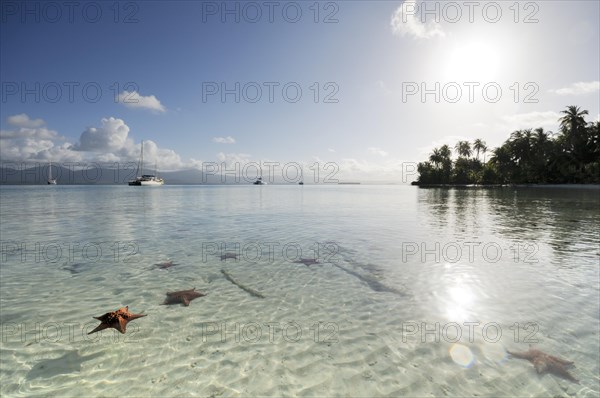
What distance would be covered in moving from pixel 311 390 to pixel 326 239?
10.9m

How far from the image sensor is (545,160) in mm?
83062

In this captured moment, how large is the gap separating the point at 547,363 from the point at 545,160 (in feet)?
344

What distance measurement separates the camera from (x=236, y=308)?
269 inches

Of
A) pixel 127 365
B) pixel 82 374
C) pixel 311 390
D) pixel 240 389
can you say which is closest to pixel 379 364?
pixel 311 390

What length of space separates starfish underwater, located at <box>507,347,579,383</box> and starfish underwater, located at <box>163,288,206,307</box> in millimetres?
6935

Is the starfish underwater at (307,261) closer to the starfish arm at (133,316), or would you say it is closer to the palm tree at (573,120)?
the starfish arm at (133,316)

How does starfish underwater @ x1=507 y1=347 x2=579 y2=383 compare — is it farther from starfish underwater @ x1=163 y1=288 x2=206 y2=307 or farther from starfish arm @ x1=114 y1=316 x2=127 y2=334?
starfish arm @ x1=114 y1=316 x2=127 y2=334

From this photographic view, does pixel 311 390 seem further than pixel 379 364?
No

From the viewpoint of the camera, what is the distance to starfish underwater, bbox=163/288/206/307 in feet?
23.1

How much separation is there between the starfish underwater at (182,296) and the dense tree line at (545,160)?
93145 millimetres

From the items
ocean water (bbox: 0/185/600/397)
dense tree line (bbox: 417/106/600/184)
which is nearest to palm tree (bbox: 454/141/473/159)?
dense tree line (bbox: 417/106/600/184)

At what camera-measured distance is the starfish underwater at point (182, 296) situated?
703 cm

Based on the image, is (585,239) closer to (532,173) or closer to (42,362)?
(42,362)

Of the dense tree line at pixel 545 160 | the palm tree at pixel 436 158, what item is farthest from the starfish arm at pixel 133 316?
the palm tree at pixel 436 158
